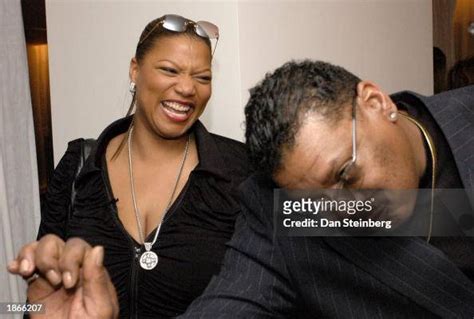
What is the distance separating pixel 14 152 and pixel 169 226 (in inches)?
32.3

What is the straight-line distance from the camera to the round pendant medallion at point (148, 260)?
49.4 inches

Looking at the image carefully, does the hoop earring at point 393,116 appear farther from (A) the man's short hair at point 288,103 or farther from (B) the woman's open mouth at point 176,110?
(B) the woman's open mouth at point 176,110

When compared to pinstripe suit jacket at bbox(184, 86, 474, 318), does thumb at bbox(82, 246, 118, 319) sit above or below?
above

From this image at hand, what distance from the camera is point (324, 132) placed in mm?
916

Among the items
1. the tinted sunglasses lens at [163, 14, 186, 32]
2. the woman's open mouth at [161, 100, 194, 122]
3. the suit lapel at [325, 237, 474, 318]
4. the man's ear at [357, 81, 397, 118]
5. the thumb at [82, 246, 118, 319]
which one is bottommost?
the suit lapel at [325, 237, 474, 318]

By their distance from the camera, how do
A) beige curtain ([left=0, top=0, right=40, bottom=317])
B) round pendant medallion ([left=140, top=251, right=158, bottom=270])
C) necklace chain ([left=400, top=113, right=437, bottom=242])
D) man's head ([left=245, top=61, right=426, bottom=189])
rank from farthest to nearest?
beige curtain ([left=0, top=0, right=40, bottom=317])
round pendant medallion ([left=140, top=251, right=158, bottom=270])
necklace chain ([left=400, top=113, right=437, bottom=242])
man's head ([left=245, top=61, right=426, bottom=189])

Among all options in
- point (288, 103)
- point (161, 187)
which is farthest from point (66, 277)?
point (161, 187)

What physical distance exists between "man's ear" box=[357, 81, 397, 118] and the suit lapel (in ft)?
0.75

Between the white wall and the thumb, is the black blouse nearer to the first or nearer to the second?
the white wall

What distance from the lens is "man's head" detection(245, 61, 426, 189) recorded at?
0.92m

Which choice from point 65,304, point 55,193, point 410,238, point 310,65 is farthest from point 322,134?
point 55,193

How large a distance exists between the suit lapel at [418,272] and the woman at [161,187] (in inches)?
14.9

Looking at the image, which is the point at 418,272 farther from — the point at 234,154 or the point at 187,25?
the point at 187,25

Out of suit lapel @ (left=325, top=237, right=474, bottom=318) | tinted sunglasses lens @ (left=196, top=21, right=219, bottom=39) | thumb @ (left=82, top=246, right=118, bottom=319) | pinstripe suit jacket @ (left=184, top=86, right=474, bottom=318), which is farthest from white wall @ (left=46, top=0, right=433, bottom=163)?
thumb @ (left=82, top=246, right=118, bottom=319)
